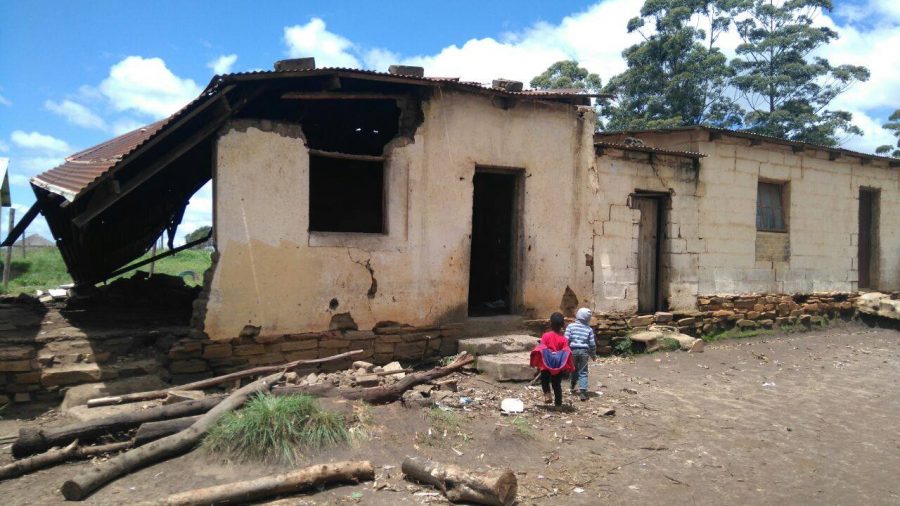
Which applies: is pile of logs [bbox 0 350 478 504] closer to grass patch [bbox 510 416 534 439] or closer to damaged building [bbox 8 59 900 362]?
grass patch [bbox 510 416 534 439]

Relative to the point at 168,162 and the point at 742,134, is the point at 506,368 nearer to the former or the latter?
the point at 168,162

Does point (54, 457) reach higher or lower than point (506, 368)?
lower

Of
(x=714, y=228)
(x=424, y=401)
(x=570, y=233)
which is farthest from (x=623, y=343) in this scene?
(x=424, y=401)

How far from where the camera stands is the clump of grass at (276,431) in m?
4.47

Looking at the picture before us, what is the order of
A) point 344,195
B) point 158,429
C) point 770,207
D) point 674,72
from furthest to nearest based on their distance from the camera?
point 674,72
point 770,207
point 344,195
point 158,429

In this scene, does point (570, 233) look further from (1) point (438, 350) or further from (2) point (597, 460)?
(2) point (597, 460)

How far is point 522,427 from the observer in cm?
546

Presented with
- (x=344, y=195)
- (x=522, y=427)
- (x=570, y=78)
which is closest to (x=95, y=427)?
(x=522, y=427)

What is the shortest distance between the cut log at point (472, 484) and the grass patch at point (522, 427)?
1.17 metres

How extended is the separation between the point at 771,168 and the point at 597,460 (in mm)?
8834

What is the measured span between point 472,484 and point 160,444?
7.96ft

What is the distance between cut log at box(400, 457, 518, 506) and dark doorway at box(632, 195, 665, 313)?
683 centimetres

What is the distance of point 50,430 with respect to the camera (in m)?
4.71

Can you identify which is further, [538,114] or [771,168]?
[771,168]
